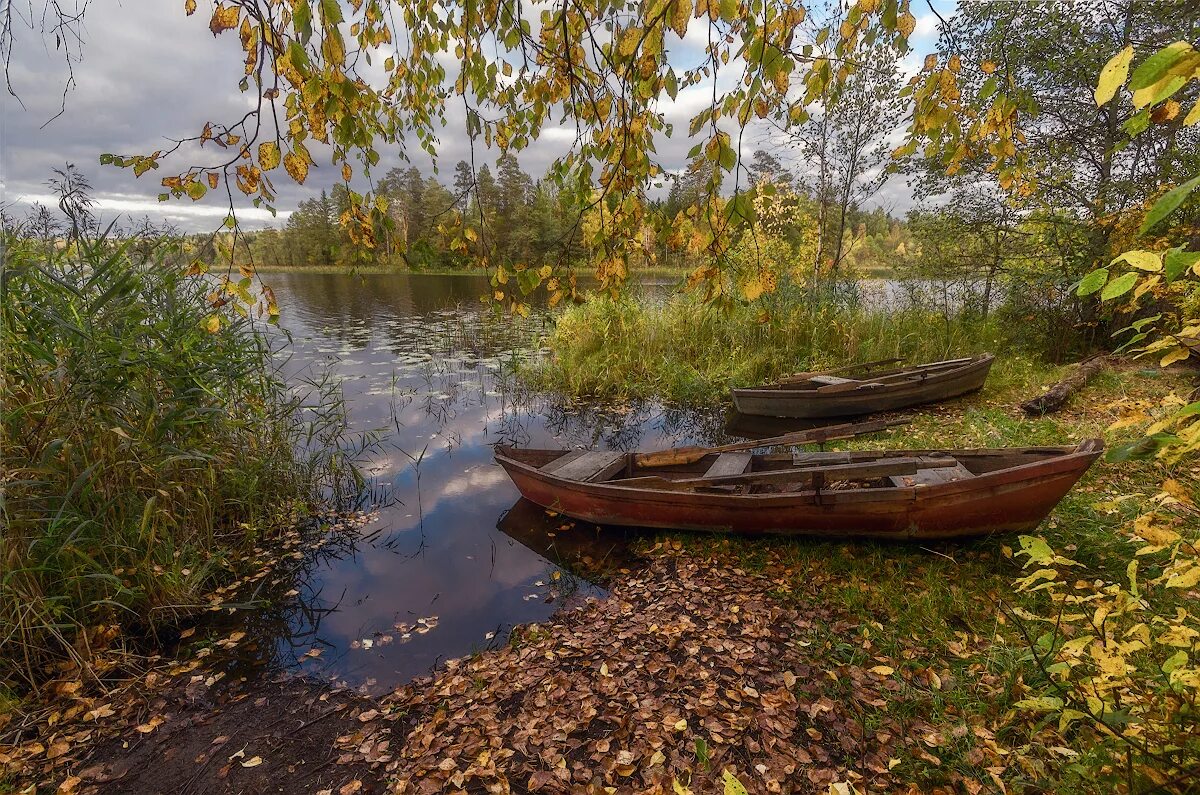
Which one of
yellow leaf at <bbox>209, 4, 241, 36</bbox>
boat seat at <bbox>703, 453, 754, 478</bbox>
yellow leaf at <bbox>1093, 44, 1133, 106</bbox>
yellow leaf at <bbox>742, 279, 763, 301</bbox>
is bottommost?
boat seat at <bbox>703, 453, 754, 478</bbox>

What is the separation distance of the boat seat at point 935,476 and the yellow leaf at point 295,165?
5226mm

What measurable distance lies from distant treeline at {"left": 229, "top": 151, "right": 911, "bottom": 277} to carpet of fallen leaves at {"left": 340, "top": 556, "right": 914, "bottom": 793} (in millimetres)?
2670

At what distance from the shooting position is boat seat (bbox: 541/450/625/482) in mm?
6404

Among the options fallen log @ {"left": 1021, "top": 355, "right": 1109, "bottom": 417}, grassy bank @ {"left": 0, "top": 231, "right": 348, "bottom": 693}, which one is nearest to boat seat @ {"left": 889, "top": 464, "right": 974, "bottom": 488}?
fallen log @ {"left": 1021, "top": 355, "right": 1109, "bottom": 417}

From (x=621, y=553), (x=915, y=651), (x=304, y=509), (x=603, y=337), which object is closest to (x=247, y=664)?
(x=304, y=509)

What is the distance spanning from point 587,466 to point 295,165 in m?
5.02

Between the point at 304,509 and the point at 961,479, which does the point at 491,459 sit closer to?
the point at 304,509

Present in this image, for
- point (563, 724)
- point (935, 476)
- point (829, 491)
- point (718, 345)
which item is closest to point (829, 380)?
point (718, 345)

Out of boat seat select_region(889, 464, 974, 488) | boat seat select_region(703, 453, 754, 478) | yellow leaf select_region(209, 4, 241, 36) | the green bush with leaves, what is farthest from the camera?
boat seat select_region(703, 453, 754, 478)

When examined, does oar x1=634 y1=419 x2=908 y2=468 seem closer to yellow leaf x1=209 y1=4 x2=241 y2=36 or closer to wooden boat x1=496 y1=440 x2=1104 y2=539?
wooden boat x1=496 y1=440 x2=1104 y2=539

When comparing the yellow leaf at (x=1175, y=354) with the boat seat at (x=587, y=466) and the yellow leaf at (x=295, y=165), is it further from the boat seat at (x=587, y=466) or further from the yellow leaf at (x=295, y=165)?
the boat seat at (x=587, y=466)

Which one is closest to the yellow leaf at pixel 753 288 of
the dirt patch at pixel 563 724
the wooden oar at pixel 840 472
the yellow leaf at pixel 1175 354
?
the yellow leaf at pixel 1175 354

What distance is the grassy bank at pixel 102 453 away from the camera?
390 cm

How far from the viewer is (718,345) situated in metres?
12.4
